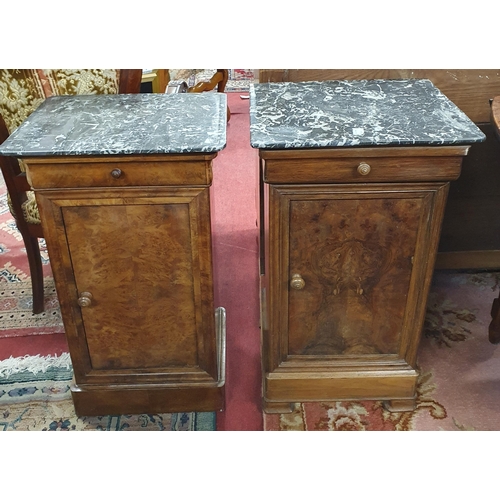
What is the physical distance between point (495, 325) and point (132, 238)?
1.30 meters

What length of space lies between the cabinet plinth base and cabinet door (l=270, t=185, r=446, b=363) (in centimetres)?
26

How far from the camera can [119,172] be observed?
1260 millimetres

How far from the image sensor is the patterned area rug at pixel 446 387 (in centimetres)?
162

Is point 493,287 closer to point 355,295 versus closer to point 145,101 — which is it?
point 355,295

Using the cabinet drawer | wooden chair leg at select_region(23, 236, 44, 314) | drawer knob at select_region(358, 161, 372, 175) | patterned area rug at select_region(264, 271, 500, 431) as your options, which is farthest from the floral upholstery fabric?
patterned area rug at select_region(264, 271, 500, 431)

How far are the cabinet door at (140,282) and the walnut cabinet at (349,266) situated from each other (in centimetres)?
20

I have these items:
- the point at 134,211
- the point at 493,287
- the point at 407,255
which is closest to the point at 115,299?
the point at 134,211

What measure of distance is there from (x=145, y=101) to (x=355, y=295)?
2.64ft

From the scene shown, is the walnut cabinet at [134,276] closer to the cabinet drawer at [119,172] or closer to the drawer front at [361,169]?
the cabinet drawer at [119,172]

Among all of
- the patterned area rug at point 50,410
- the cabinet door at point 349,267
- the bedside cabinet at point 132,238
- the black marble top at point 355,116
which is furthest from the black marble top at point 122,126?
the patterned area rug at point 50,410

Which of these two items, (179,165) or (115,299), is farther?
(115,299)

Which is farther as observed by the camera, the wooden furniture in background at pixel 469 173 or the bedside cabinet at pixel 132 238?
the wooden furniture in background at pixel 469 173

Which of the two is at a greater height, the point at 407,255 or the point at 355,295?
the point at 407,255

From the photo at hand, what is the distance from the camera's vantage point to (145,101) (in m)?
1.52
